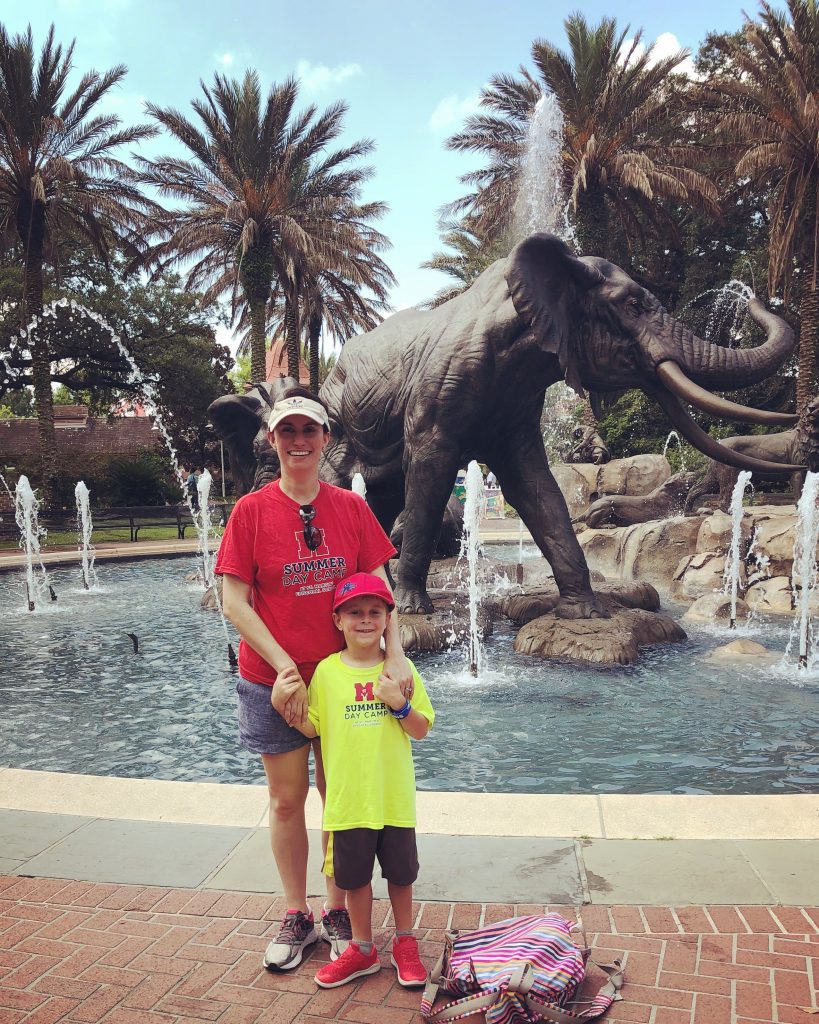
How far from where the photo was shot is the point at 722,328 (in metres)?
26.7

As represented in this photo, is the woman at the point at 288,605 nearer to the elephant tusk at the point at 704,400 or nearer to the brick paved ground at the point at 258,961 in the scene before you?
the brick paved ground at the point at 258,961

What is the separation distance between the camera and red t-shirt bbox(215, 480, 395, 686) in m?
2.52

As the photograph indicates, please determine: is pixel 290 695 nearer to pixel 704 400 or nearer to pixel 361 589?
pixel 361 589

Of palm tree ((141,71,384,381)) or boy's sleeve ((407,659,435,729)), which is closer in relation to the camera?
boy's sleeve ((407,659,435,729))

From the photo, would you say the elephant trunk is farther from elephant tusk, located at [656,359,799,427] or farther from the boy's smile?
the boy's smile

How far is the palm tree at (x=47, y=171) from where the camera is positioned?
68.5 ft

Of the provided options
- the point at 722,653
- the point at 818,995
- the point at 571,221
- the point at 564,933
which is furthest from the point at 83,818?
the point at 571,221

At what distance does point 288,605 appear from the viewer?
253 cm

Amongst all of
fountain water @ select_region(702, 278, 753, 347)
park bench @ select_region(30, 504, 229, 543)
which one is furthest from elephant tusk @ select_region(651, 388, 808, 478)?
fountain water @ select_region(702, 278, 753, 347)

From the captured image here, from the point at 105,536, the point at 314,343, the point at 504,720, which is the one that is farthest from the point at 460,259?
the point at 504,720

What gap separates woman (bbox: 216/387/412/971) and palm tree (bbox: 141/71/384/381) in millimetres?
19354

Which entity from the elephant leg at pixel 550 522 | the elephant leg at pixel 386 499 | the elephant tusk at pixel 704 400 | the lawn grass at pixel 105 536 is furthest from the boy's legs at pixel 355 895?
the lawn grass at pixel 105 536

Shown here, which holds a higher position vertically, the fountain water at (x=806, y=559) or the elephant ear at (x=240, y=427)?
the elephant ear at (x=240, y=427)

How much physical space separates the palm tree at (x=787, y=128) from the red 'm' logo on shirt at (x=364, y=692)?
18.5m
